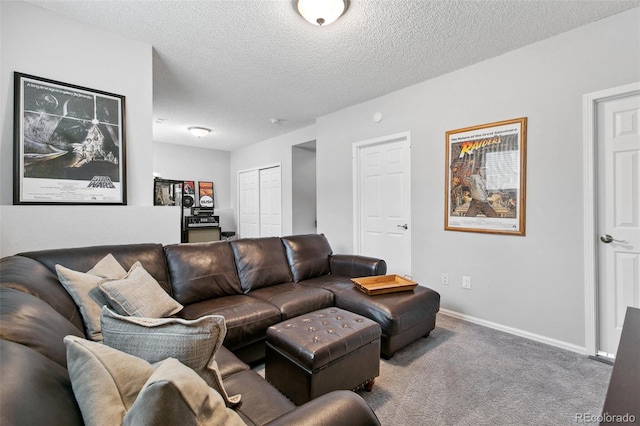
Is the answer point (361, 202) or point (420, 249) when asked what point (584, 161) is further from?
point (361, 202)

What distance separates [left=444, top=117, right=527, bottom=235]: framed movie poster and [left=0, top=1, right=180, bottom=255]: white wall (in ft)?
9.44

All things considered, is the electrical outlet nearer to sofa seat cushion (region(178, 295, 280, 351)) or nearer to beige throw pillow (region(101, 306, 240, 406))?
sofa seat cushion (region(178, 295, 280, 351))

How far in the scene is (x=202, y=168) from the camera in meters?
6.65

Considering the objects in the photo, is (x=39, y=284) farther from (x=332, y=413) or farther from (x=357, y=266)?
(x=357, y=266)

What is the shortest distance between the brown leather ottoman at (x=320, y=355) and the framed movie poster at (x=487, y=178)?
1.78m

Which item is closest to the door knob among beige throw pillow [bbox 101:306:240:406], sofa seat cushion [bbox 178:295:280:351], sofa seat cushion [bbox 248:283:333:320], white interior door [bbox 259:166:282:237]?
sofa seat cushion [bbox 248:283:333:320]

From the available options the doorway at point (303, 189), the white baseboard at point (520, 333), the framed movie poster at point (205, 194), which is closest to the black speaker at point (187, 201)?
the framed movie poster at point (205, 194)

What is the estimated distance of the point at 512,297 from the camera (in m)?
2.59

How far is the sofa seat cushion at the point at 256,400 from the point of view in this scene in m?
0.94

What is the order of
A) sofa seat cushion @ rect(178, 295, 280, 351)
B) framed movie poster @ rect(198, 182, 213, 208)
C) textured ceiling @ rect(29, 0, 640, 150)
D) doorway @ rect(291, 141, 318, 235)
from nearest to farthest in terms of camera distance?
sofa seat cushion @ rect(178, 295, 280, 351) < textured ceiling @ rect(29, 0, 640, 150) < doorway @ rect(291, 141, 318, 235) < framed movie poster @ rect(198, 182, 213, 208)

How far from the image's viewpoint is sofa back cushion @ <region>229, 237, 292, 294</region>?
252 centimetres

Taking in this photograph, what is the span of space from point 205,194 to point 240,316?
532cm

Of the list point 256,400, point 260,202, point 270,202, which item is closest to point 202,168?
point 260,202

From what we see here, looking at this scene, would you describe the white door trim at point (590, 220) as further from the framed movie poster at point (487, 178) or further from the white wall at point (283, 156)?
the white wall at point (283, 156)
